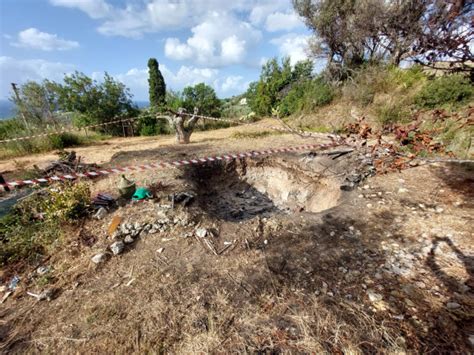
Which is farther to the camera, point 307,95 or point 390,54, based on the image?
point 307,95

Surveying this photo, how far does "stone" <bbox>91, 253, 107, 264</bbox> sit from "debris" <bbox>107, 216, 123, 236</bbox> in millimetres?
396

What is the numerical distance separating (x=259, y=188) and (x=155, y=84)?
623 inches

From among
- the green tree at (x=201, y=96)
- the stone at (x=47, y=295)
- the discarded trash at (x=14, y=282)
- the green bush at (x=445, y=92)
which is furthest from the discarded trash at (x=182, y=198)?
the green tree at (x=201, y=96)

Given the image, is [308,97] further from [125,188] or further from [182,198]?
[125,188]

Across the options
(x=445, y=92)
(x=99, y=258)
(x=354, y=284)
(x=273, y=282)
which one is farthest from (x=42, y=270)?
(x=445, y=92)

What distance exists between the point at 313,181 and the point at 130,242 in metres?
4.24

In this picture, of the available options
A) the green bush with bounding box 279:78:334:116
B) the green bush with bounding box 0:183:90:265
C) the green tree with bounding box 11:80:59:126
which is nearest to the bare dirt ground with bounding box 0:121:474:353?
the green bush with bounding box 0:183:90:265

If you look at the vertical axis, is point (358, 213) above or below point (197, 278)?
above

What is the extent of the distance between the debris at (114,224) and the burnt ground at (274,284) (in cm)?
8

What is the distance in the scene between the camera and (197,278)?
2.31 meters

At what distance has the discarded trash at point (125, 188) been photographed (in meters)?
3.54

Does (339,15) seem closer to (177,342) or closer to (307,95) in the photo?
(307,95)

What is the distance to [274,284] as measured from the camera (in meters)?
2.21

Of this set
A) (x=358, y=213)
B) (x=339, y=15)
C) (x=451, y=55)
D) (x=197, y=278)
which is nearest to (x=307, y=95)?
(x=339, y=15)
